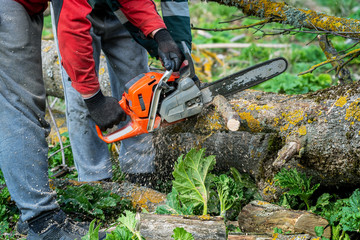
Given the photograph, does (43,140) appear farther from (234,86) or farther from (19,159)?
(234,86)

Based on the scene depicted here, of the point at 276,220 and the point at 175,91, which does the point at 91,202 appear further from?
the point at 276,220

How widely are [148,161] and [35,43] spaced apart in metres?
1.40

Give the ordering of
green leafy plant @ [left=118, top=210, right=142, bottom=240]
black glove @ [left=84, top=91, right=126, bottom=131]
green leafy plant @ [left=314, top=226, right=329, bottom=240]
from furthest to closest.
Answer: black glove @ [left=84, top=91, right=126, bottom=131] → green leafy plant @ [left=314, top=226, right=329, bottom=240] → green leafy plant @ [left=118, top=210, right=142, bottom=240]

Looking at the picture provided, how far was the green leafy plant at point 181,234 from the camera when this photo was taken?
1.97 metres

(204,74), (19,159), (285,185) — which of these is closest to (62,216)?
(19,159)

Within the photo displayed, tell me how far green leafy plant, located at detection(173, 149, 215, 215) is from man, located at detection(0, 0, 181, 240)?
0.68 metres

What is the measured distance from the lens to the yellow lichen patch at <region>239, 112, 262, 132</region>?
275cm

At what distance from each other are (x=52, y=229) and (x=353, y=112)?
75.4 inches

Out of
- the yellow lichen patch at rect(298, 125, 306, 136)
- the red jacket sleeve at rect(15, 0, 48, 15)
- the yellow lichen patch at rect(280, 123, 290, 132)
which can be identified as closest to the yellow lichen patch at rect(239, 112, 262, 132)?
the yellow lichen patch at rect(280, 123, 290, 132)

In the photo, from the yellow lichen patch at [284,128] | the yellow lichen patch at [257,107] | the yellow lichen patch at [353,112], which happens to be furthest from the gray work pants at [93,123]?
the yellow lichen patch at [353,112]

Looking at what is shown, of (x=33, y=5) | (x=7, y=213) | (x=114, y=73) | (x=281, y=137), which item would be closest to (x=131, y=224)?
(x=281, y=137)

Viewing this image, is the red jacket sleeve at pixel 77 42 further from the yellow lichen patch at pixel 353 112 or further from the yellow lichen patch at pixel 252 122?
the yellow lichen patch at pixel 353 112

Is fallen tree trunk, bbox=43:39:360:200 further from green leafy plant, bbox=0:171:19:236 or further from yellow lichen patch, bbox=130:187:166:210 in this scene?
green leafy plant, bbox=0:171:19:236

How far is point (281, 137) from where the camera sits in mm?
2680
